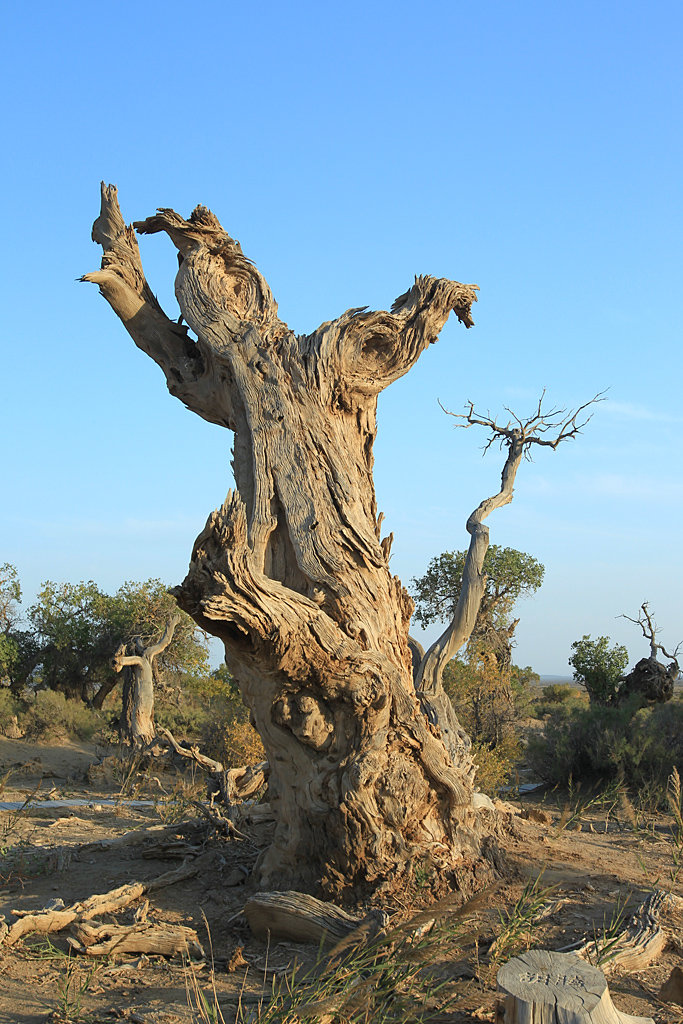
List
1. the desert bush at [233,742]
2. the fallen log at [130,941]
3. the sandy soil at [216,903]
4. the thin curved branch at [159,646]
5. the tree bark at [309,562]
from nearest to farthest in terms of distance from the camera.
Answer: the sandy soil at [216,903] < the fallen log at [130,941] < the tree bark at [309,562] < the desert bush at [233,742] < the thin curved branch at [159,646]

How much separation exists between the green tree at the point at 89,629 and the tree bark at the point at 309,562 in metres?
14.9

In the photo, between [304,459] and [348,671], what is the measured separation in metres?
1.59

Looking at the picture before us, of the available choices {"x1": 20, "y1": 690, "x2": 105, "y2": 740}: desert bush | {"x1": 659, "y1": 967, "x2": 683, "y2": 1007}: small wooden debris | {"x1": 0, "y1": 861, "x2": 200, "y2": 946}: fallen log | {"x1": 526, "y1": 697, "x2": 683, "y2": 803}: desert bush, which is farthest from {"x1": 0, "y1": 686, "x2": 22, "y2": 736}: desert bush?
{"x1": 659, "y1": 967, "x2": 683, "y2": 1007}: small wooden debris

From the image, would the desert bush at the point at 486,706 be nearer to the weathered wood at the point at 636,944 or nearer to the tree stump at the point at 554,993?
the weathered wood at the point at 636,944

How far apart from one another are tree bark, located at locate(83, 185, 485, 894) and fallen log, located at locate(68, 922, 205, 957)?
2.98 feet

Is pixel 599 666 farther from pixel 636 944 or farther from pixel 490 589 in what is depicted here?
pixel 636 944

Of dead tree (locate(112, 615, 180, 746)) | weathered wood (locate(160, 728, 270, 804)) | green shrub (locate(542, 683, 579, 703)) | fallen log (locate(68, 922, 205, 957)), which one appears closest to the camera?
fallen log (locate(68, 922, 205, 957))

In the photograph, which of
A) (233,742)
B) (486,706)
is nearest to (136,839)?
(233,742)

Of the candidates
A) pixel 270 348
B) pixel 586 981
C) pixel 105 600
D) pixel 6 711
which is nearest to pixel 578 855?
pixel 586 981

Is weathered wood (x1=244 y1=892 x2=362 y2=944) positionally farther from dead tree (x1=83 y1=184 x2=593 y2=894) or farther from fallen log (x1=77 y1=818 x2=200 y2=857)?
fallen log (x1=77 y1=818 x2=200 y2=857)

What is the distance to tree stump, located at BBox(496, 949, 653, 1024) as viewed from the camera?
2861mm

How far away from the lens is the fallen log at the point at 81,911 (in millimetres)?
4722

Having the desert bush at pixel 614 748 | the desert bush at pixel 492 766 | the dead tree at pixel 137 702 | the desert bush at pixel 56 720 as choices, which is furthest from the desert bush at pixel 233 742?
the desert bush at pixel 56 720

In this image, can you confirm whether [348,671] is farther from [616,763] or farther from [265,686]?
[616,763]
